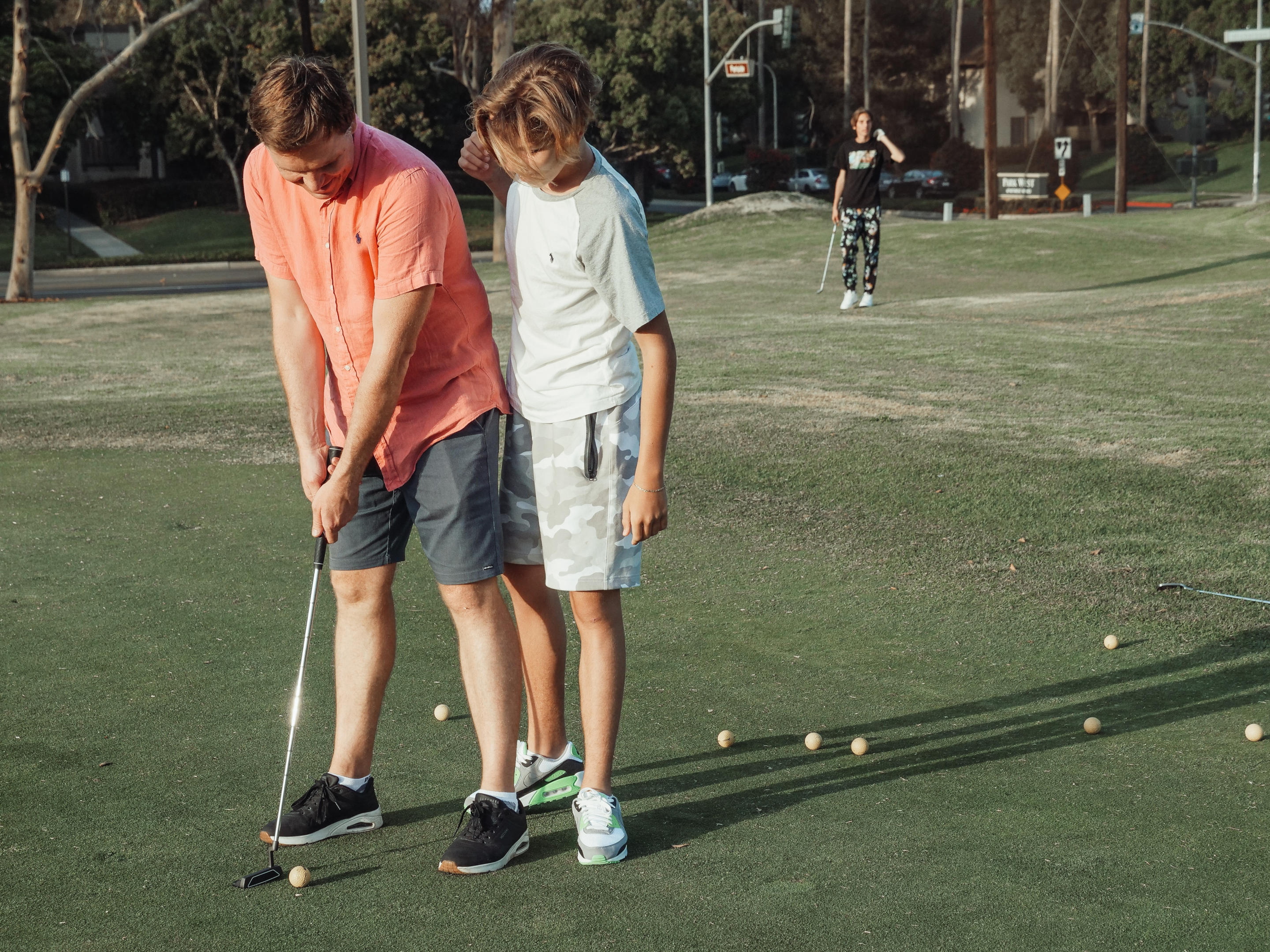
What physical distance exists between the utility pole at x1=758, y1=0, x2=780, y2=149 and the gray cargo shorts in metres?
62.8

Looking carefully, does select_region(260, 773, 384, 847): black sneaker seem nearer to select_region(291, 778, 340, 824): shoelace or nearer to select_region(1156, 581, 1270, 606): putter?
select_region(291, 778, 340, 824): shoelace

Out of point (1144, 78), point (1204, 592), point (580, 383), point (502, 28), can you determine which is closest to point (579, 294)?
point (580, 383)

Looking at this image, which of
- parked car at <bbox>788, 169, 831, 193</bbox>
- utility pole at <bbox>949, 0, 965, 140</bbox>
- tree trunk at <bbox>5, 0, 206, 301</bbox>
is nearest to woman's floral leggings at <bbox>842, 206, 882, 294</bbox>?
tree trunk at <bbox>5, 0, 206, 301</bbox>

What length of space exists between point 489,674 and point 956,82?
2316 inches

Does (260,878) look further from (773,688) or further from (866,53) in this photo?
(866,53)

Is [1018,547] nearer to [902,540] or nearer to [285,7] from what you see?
[902,540]

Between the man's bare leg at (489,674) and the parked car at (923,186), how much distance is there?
5630 centimetres

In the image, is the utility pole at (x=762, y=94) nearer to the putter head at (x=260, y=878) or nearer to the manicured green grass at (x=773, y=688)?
the manicured green grass at (x=773, y=688)

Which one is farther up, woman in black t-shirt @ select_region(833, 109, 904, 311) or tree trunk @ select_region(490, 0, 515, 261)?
tree trunk @ select_region(490, 0, 515, 261)

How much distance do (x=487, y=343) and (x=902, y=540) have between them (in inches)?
139

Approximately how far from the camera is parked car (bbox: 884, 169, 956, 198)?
57281 mm

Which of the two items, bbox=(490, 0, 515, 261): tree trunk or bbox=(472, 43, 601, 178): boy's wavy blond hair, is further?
bbox=(490, 0, 515, 261): tree trunk

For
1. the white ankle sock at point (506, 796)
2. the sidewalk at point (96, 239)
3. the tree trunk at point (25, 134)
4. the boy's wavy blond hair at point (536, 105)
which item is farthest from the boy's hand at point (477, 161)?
the sidewalk at point (96, 239)

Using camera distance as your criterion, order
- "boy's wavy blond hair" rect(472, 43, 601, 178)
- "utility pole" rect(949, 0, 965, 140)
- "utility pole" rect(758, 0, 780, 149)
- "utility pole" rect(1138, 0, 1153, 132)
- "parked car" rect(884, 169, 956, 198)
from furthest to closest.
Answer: "utility pole" rect(758, 0, 780, 149) < "utility pole" rect(1138, 0, 1153, 132) < "utility pole" rect(949, 0, 965, 140) < "parked car" rect(884, 169, 956, 198) < "boy's wavy blond hair" rect(472, 43, 601, 178)
